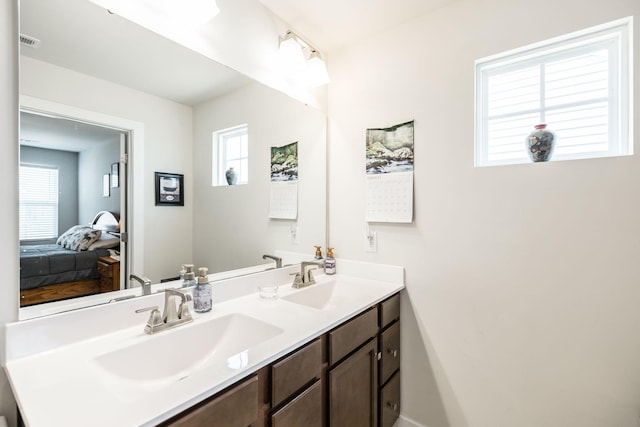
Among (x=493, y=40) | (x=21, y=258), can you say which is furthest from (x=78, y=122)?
(x=493, y=40)

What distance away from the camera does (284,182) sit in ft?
6.07

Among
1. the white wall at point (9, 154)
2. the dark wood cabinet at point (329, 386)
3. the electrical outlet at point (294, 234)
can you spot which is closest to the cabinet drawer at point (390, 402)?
the dark wood cabinet at point (329, 386)

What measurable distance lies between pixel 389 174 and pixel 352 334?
0.95m

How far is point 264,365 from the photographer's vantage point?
0.87 m

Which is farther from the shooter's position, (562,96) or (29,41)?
(562,96)

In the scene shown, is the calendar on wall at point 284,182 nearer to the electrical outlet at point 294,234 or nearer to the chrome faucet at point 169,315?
the electrical outlet at point 294,234

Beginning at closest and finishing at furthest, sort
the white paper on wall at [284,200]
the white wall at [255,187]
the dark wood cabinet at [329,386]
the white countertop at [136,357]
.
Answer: the white countertop at [136,357], the dark wood cabinet at [329,386], the white wall at [255,187], the white paper on wall at [284,200]

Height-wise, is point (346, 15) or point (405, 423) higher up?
point (346, 15)

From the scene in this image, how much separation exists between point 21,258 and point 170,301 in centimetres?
45

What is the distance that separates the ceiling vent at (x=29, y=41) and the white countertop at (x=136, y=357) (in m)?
0.85

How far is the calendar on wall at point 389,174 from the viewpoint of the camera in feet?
5.60

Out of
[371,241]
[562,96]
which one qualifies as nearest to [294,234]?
[371,241]

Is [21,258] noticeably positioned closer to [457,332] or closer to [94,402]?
[94,402]

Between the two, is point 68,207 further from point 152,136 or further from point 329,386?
point 329,386
